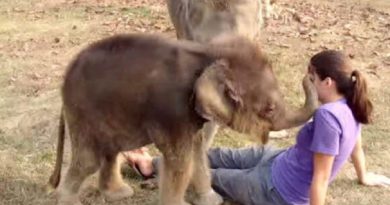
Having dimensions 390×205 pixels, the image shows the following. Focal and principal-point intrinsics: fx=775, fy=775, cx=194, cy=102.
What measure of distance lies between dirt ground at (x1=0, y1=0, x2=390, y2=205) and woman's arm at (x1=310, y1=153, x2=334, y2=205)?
63 centimetres

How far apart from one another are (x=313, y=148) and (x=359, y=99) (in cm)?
32

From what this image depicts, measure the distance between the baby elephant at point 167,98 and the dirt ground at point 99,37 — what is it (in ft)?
2.02

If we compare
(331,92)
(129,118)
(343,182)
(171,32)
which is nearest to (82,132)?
(129,118)

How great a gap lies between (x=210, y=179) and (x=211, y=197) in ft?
0.33

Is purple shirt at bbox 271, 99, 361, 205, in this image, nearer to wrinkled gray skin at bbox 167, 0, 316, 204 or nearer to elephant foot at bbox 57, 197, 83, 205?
wrinkled gray skin at bbox 167, 0, 316, 204

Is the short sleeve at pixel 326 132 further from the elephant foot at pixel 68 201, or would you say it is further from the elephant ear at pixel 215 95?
the elephant foot at pixel 68 201

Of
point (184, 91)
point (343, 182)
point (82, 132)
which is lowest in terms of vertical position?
point (343, 182)

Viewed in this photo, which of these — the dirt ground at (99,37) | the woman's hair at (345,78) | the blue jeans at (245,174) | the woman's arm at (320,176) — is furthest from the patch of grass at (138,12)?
the woman's arm at (320,176)

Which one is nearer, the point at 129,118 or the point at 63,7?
the point at 129,118

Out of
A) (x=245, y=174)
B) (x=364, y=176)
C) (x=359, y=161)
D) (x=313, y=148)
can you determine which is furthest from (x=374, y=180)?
(x=313, y=148)

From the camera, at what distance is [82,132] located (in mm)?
3787

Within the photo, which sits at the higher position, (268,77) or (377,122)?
(268,77)

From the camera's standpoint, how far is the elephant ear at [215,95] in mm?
3311

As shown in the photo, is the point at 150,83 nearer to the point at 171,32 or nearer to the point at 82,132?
the point at 82,132
